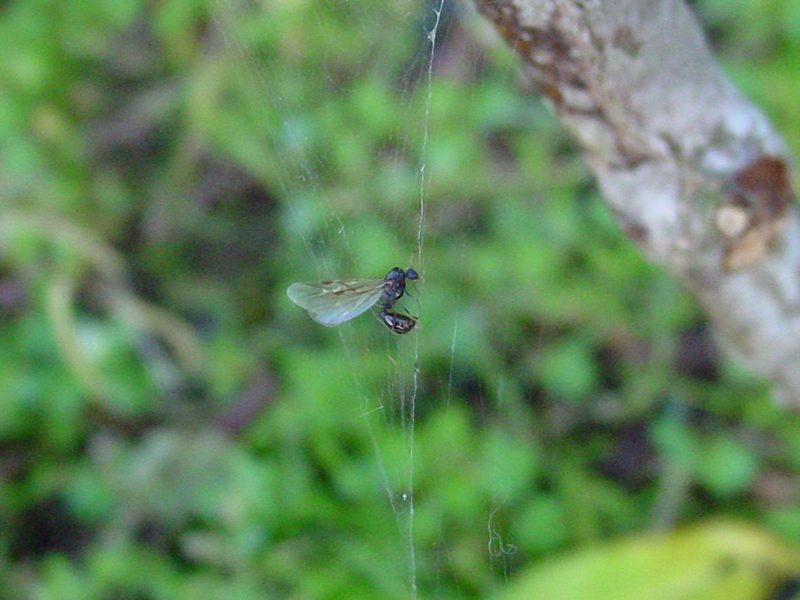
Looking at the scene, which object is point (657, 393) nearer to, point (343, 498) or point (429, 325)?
point (429, 325)

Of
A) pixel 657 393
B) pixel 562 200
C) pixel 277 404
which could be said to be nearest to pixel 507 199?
pixel 562 200

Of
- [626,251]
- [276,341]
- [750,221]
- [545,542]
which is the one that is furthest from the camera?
[276,341]

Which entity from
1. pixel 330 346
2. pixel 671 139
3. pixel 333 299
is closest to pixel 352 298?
pixel 333 299

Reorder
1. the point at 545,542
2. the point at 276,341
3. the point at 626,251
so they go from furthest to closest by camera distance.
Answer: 1. the point at 276,341
2. the point at 626,251
3. the point at 545,542

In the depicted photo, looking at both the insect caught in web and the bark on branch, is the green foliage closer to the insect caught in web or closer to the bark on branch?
the insect caught in web

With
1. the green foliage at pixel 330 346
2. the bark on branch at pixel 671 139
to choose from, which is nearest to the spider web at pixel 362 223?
the green foliage at pixel 330 346
